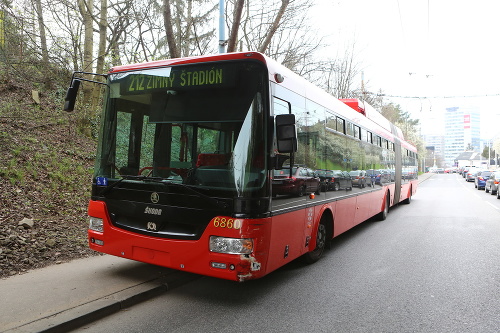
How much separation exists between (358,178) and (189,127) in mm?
5098

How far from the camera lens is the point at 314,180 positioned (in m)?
5.72

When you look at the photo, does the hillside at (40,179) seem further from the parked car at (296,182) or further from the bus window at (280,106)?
the bus window at (280,106)

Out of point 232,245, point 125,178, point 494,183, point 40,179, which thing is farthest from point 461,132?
point 125,178

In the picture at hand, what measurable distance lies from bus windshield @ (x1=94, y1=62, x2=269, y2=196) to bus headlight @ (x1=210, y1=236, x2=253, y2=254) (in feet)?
1.70

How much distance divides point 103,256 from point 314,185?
11.7ft

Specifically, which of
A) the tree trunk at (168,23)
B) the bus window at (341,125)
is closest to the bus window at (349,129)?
the bus window at (341,125)

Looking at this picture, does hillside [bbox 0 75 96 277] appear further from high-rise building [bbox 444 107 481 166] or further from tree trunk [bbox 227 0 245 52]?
high-rise building [bbox 444 107 481 166]

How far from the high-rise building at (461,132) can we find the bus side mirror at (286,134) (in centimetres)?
13670

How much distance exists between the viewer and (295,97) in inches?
206

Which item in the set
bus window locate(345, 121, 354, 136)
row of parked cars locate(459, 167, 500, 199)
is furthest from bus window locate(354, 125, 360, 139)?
row of parked cars locate(459, 167, 500, 199)

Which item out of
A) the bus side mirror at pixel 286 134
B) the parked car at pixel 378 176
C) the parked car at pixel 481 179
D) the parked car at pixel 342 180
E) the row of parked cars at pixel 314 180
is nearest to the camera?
the bus side mirror at pixel 286 134

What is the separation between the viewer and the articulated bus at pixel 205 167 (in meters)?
4.15

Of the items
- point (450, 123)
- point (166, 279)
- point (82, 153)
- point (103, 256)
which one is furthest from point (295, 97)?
point (450, 123)

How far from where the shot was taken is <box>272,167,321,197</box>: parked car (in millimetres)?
4488
